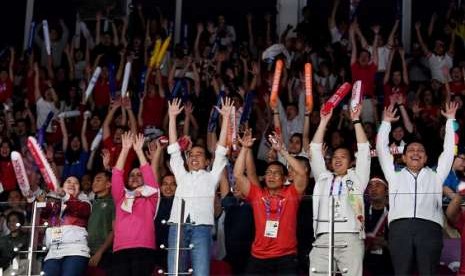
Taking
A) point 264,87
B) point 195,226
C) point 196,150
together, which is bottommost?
point 195,226

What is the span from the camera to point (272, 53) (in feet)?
51.0

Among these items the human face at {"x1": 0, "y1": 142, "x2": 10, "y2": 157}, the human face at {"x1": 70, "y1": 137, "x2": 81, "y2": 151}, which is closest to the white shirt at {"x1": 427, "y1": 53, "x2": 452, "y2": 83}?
the human face at {"x1": 70, "y1": 137, "x2": 81, "y2": 151}

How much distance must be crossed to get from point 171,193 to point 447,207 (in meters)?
2.45

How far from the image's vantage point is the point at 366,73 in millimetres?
14508

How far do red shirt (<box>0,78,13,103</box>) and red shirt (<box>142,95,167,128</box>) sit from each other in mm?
2187

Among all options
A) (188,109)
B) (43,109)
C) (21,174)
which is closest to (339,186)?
(21,174)

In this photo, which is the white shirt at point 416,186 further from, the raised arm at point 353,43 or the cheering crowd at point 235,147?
the raised arm at point 353,43

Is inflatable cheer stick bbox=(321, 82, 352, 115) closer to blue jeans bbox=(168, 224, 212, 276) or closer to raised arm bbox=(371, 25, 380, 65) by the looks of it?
blue jeans bbox=(168, 224, 212, 276)

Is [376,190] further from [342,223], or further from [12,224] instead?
[12,224]

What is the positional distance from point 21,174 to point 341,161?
11.7 feet

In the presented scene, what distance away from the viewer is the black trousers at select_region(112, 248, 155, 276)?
9.73 meters

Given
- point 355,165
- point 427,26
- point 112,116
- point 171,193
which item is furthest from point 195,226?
point 427,26

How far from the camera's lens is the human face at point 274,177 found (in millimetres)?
10023

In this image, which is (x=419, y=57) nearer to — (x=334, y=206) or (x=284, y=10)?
(x=284, y=10)
